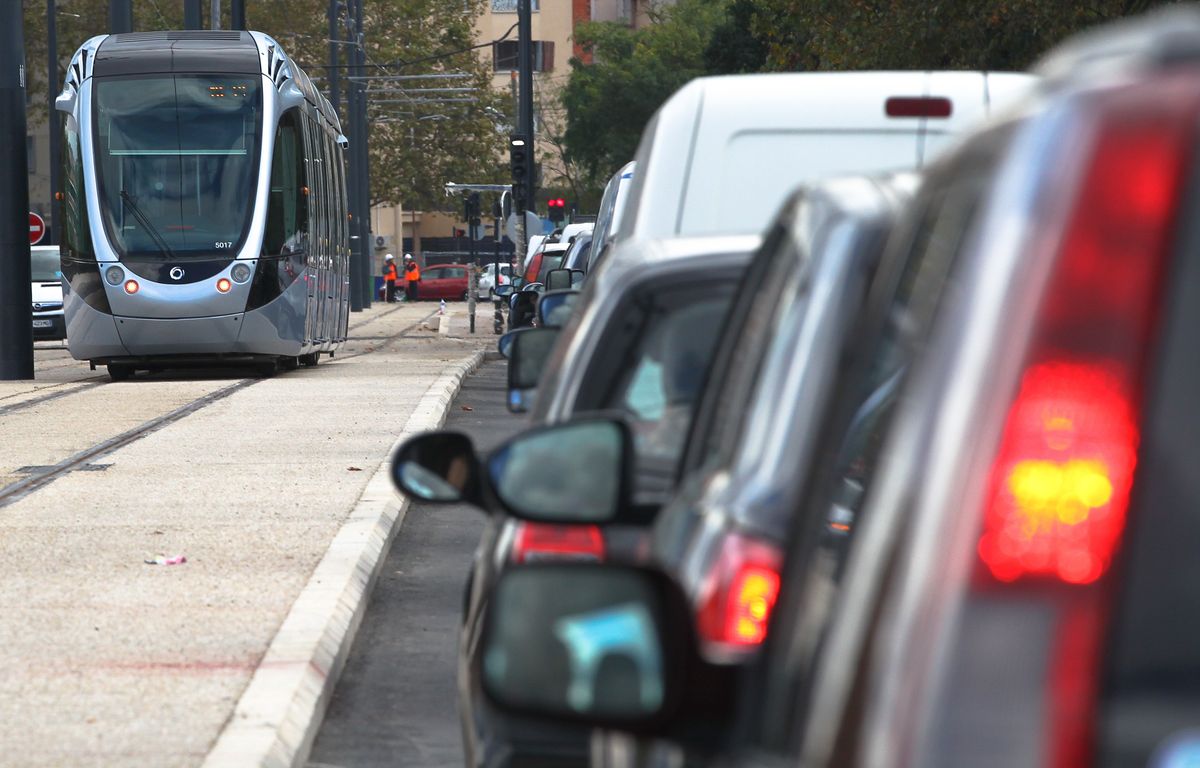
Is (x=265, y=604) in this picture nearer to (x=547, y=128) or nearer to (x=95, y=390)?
(x=95, y=390)

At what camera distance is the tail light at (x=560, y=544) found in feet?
12.9

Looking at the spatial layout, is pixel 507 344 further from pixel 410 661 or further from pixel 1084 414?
pixel 1084 414

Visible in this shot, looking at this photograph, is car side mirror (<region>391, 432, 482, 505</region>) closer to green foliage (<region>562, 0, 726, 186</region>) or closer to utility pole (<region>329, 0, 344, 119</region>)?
utility pole (<region>329, 0, 344, 119</region>)

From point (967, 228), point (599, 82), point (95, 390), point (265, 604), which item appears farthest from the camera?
point (599, 82)

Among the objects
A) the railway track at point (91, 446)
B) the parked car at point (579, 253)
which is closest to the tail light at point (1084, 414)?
the railway track at point (91, 446)

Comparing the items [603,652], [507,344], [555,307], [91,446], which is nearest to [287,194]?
[91,446]

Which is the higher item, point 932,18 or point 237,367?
point 932,18

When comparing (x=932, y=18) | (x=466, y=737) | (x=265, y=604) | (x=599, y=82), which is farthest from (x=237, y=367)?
(x=599, y=82)

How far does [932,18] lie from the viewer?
874 inches

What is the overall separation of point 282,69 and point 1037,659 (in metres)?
22.8

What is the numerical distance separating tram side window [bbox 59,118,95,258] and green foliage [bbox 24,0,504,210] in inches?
1830

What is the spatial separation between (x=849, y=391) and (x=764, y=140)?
15.4 feet

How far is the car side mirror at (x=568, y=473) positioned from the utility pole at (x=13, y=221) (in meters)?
20.8

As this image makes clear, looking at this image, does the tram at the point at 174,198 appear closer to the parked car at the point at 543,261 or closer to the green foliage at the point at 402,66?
the parked car at the point at 543,261
